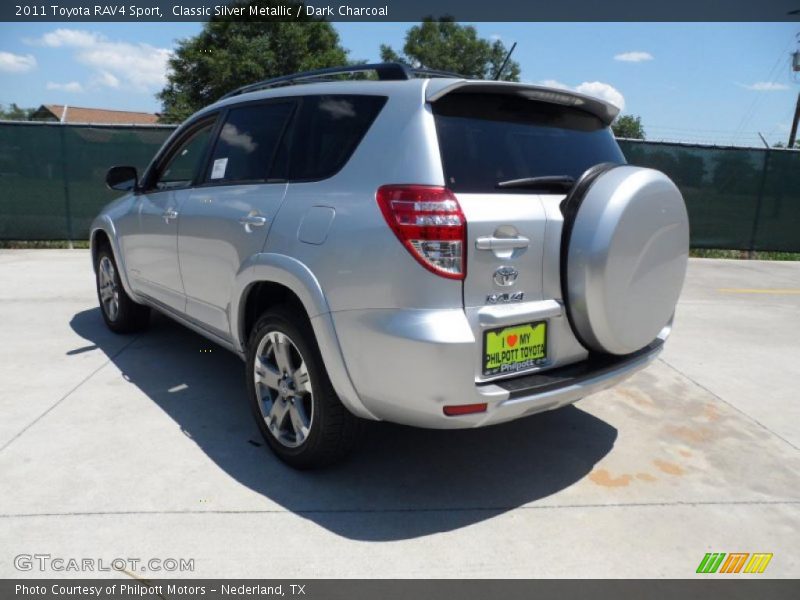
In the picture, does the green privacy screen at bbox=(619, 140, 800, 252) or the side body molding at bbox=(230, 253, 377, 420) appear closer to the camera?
the side body molding at bbox=(230, 253, 377, 420)

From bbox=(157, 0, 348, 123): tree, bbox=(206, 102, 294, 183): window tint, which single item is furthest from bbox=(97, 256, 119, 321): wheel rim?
bbox=(157, 0, 348, 123): tree

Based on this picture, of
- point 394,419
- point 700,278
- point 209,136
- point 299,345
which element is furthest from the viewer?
point 700,278

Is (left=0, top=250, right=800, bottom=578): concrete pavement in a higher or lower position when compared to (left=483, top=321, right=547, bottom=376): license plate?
lower

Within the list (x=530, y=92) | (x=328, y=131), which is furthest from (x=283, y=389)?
(x=530, y=92)

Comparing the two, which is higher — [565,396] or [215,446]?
[565,396]

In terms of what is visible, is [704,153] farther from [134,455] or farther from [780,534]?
[134,455]

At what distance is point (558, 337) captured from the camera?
8.82 ft

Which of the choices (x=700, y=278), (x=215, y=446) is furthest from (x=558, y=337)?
(x=700, y=278)

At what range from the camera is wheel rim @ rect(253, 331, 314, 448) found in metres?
2.95

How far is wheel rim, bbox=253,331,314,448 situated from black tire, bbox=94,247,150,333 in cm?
250

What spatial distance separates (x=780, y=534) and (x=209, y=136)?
371cm

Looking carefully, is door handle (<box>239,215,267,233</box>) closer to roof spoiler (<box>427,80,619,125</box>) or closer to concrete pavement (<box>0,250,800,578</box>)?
roof spoiler (<box>427,80,619,125</box>)

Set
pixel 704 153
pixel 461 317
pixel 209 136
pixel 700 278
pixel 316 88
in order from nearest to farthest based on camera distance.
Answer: pixel 461 317 → pixel 316 88 → pixel 209 136 → pixel 700 278 → pixel 704 153

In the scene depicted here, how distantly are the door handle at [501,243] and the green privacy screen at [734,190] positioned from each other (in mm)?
9414
